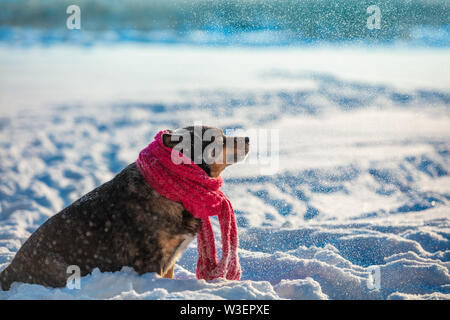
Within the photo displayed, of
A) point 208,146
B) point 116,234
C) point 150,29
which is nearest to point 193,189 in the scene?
point 208,146

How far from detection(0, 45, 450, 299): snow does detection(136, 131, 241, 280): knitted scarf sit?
8.1 inches

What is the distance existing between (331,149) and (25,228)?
459cm

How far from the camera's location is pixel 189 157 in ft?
10.1

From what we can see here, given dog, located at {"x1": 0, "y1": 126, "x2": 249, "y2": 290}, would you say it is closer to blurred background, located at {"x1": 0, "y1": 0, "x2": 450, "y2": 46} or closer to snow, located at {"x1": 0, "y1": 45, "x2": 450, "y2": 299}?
snow, located at {"x1": 0, "y1": 45, "x2": 450, "y2": 299}

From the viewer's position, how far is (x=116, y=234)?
9.70 ft

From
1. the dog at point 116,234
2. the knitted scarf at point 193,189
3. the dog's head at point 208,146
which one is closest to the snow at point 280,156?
the dog at point 116,234

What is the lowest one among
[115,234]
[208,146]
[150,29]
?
[115,234]

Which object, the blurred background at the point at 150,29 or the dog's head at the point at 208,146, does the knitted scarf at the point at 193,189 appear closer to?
the dog's head at the point at 208,146

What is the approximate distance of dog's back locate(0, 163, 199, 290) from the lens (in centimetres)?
295

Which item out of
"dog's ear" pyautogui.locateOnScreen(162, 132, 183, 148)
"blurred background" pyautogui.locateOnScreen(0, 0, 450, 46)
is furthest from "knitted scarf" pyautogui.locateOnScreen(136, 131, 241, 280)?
"blurred background" pyautogui.locateOnScreen(0, 0, 450, 46)

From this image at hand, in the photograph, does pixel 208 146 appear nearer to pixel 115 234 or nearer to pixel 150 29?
pixel 115 234
